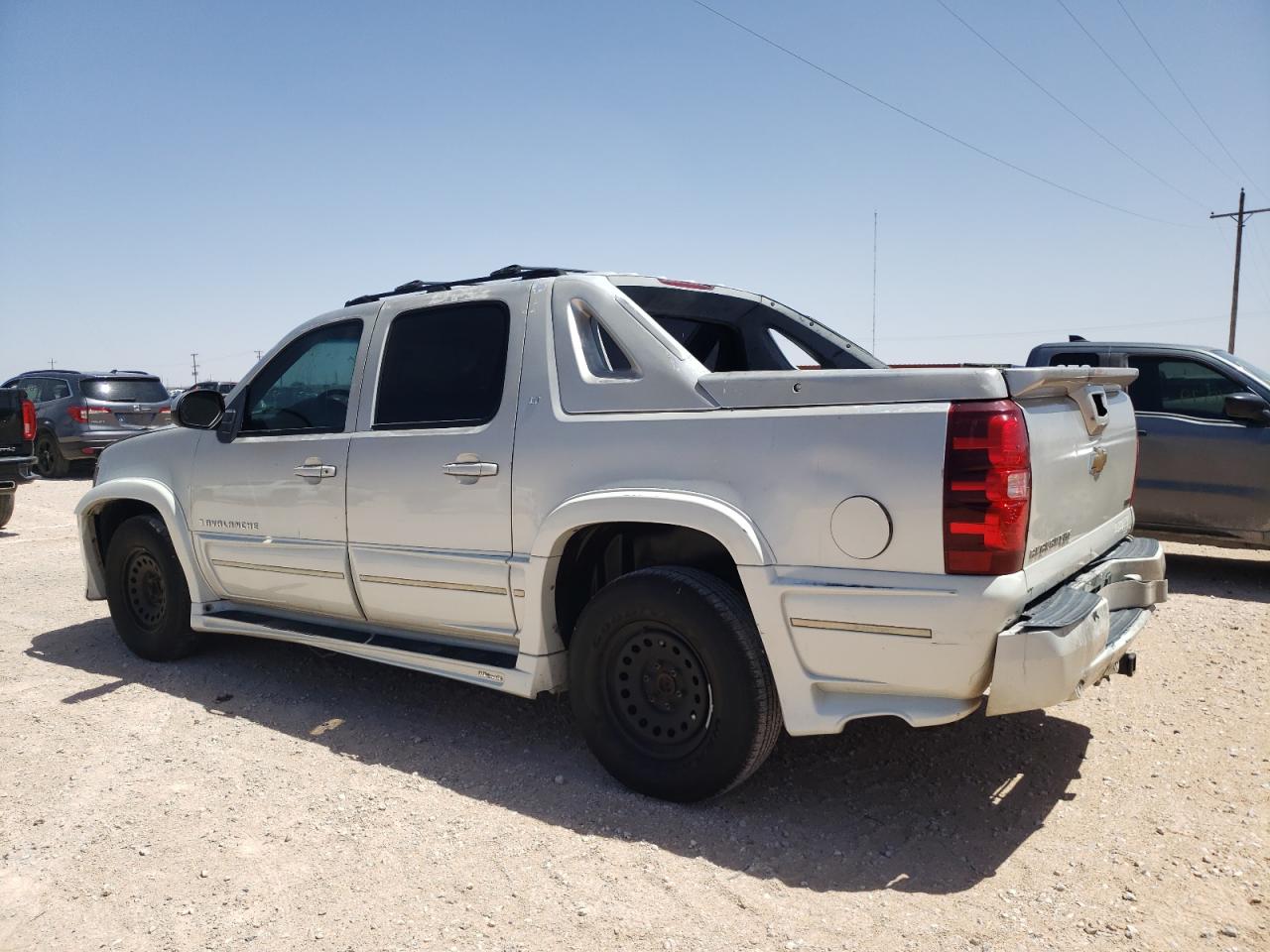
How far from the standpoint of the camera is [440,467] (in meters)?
4.02

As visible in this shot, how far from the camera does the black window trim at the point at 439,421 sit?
13.1ft

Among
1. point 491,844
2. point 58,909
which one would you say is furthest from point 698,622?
point 58,909

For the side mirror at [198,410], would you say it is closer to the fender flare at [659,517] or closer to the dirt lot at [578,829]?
the dirt lot at [578,829]

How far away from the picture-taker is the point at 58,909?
2.93 m

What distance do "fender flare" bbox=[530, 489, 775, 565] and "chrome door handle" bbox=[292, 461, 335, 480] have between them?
4.25 feet

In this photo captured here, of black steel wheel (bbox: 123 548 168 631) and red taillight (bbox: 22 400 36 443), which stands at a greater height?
red taillight (bbox: 22 400 36 443)

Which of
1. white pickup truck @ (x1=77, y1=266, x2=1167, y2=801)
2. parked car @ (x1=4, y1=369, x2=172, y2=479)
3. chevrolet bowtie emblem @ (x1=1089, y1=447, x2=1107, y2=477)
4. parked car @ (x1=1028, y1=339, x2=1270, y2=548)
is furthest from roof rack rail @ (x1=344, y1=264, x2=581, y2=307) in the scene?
parked car @ (x1=4, y1=369, x2=172, y2=479)

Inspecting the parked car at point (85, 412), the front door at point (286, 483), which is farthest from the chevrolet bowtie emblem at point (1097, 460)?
the parked car at point (85, 412)

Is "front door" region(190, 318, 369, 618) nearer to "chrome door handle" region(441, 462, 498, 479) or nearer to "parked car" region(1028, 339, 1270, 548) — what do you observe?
A: "chrome door handle" region(441, 462, 498, 479)

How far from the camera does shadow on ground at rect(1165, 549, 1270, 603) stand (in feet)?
23.0

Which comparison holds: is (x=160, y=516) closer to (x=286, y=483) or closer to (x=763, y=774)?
(x=286, y=483)

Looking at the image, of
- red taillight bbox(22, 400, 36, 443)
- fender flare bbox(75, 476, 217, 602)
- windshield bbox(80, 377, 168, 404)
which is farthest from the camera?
windshield bbox(80, 377, 168, 404)

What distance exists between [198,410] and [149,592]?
1.31 m

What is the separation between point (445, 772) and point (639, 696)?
97 cm
